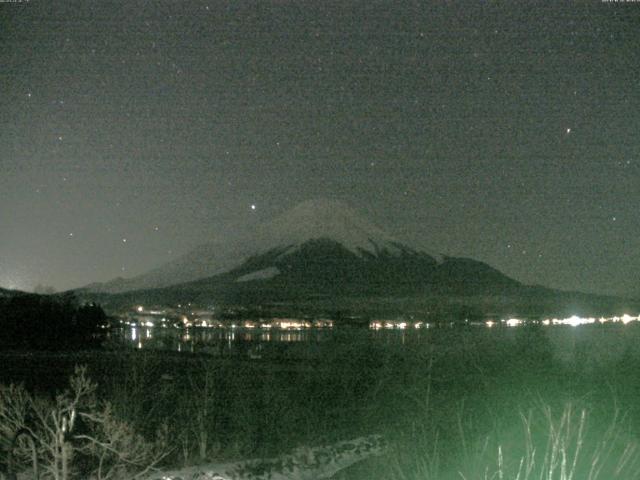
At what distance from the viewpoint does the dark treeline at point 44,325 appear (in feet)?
144

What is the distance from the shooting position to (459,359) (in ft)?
63.0

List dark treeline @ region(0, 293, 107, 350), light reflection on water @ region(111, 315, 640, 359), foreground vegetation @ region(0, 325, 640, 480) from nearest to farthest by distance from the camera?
foreground vegetation @ region(0, 325, 640, 480)
light reflection on water @ region(111, 315, 640, 359)
dark treeline @ region(0, 293, 107, 350)

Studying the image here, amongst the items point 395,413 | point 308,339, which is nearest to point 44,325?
point 308,339

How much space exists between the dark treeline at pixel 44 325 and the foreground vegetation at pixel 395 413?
21503 mm

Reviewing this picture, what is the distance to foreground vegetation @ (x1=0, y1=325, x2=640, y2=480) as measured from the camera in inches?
339

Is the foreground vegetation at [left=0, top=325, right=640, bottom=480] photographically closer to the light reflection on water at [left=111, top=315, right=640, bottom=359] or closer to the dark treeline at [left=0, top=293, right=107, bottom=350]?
the light reflection on water at [left=111, top=315, right=640, bottom=359]

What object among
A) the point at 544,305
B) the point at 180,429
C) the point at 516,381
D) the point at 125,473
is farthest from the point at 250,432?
the point at 544,305

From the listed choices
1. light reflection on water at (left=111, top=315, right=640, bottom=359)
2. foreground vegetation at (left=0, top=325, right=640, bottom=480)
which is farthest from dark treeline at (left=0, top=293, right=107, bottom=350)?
foreground vegetation at (left=0, top=325, right=640, bottom=480)

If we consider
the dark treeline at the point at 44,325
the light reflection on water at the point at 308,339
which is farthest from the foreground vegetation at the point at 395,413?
the dark treeline at the point at 44,325

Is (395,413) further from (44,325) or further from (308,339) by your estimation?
(308,339)

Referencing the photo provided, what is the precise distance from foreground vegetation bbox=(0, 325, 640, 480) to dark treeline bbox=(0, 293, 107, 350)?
2150cm

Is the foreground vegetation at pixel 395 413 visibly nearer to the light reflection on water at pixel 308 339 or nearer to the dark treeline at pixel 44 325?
the light reflection on water at pixel 308 339

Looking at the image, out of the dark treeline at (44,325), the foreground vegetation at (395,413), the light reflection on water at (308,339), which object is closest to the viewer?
the foreground vegetation at (395,413)

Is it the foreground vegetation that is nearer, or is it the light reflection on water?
the foreground vegetation
